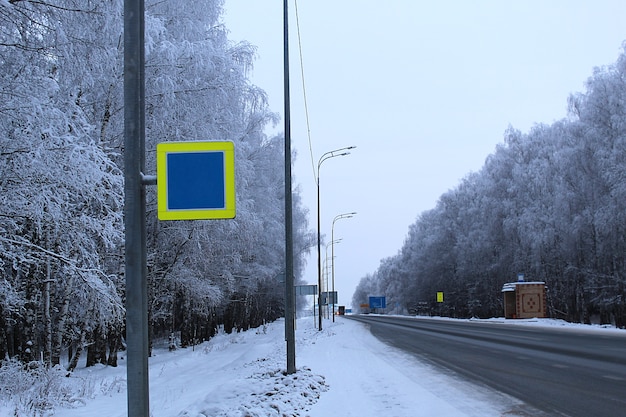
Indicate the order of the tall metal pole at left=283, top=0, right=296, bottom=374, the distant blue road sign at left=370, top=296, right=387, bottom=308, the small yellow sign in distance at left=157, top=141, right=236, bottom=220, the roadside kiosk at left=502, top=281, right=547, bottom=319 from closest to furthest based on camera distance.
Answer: the small yellow sign in distance at left=157, top=141, right=236, bottom=220
the tall metal pole at left=283, top=0, right=296, bottom=374
the roadside kiosk at left=502, top=281, right=547, bottom=319
the distant blue road sign at left=370, top=296, right=387, bottom=308

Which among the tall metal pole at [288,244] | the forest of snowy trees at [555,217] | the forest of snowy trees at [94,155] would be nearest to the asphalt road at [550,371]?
the tall metal pole at [288,244]

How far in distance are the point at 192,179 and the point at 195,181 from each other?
0.03 metres

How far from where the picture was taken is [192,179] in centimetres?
Answer: 466

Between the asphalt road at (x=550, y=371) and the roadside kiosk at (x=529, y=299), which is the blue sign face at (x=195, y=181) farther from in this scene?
the roadside kiosk at (x=529, y=299)

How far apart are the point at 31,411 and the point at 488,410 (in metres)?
7.69

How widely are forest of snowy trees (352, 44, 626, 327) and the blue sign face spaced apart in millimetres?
38360

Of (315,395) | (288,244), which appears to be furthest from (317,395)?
(288,244)

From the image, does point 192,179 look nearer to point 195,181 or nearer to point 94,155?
point 195,181

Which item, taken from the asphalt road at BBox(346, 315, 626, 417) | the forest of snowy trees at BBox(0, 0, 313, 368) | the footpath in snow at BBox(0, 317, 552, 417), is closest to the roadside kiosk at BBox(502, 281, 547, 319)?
the asphalt road at BBox(346, 315, 626, 417)

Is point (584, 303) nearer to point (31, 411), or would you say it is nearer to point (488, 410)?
point (488, 410)

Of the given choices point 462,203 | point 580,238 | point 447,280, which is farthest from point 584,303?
point 447,280

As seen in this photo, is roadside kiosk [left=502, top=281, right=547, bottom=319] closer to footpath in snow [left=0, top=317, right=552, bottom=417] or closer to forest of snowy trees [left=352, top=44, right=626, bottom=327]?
forest of snowy trees [left=352, top=44, right=626, bottom=327]

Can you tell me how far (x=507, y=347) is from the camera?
73.3 ft

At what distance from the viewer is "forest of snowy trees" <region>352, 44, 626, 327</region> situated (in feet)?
135
